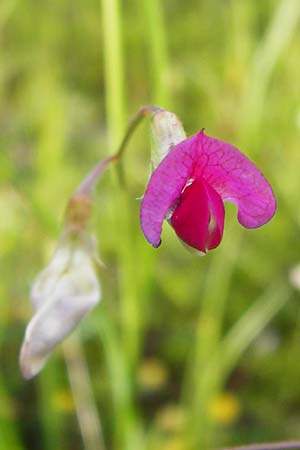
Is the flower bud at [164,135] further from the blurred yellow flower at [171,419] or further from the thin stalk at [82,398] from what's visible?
the blurred yellow flower at [171,419]

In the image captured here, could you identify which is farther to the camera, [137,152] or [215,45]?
[215,45]

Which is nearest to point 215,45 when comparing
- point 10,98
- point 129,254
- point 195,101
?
point 195,101

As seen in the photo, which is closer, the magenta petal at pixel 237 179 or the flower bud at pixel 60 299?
the magenta petal at pixel 237 179

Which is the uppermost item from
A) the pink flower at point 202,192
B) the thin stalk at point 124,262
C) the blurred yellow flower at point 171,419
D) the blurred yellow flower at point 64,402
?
the pink flower at point 202,192

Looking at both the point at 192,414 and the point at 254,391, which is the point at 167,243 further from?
the point at 192,414

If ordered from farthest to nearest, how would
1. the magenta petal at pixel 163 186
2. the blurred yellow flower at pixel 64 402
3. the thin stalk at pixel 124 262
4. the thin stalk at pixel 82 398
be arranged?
the blurred yellow flower at pixel 64 402 < the thin stalk at pixel 82 398 < the thin stalk at pixel 124 262 < the magenta petal at pixel 163 186

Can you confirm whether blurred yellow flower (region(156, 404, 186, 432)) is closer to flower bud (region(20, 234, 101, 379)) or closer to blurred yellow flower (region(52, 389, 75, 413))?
blurred yellow flower (region(52, 389, 75, 413))

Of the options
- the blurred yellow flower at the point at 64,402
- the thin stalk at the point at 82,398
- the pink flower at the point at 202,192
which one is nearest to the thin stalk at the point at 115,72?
the thin stalk at the point at 82,398
